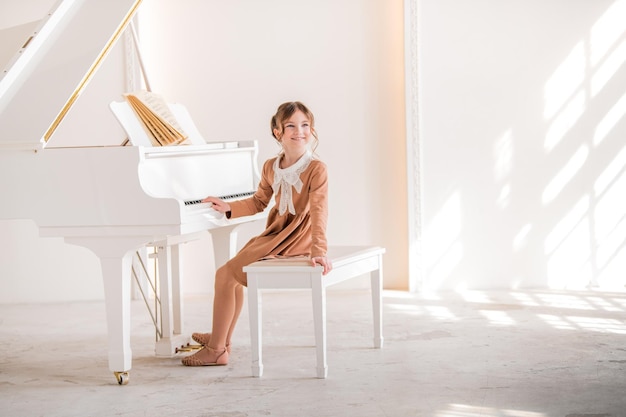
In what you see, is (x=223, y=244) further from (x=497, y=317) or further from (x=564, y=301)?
(x=564, y=301)

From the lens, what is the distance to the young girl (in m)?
3.84

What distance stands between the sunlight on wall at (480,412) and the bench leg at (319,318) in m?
0.65

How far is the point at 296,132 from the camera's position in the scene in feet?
12.8

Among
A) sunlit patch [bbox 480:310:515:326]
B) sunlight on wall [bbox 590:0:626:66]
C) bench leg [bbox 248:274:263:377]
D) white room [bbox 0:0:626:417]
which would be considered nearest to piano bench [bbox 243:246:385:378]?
bench leg [bbox 248:274:263:377]

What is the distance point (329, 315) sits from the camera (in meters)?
5.37

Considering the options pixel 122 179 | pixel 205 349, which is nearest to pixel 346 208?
pixel 205 349

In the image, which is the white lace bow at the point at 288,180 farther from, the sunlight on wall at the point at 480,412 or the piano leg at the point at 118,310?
the sunlight on wall at the point at 480,412

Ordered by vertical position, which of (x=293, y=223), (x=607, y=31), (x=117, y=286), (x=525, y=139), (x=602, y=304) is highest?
(x=607, y=31)

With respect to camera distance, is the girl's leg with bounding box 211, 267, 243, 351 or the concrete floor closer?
the concrete floor

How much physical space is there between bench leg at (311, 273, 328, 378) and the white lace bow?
402mm

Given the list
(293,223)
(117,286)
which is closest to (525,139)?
(293,223)

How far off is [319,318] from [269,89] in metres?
2.92

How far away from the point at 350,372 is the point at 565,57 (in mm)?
3247

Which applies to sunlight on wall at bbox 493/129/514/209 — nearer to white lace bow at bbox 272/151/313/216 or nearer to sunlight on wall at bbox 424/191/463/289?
sunlight on wall at bbox 424/191/463/289
